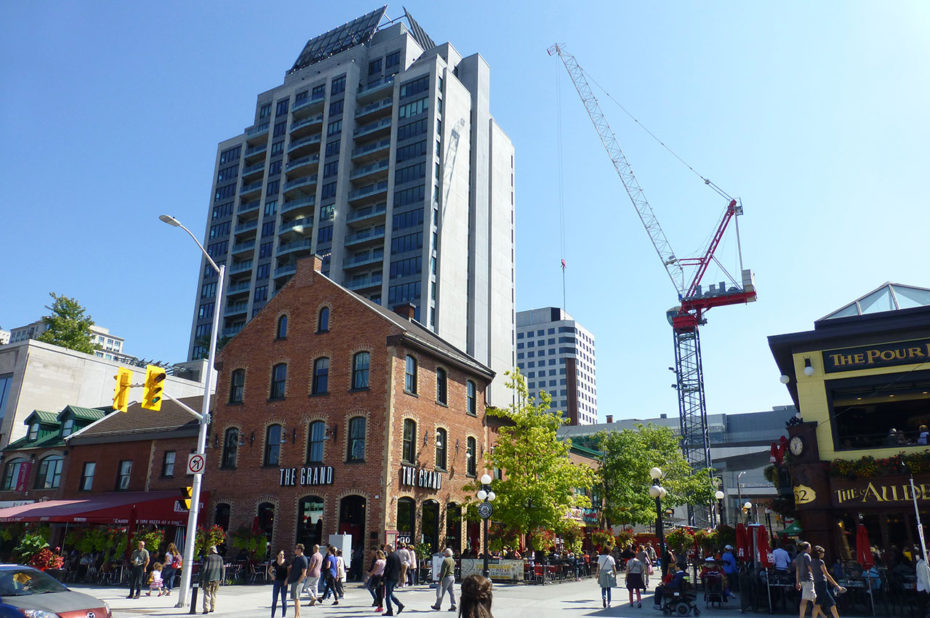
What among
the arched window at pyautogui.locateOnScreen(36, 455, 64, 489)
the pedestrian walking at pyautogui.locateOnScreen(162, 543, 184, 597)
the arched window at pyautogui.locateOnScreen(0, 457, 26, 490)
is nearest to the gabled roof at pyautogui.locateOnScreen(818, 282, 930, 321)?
the pedestrian walking at pyautogui.locateOnScreen(162, 543, 184, 597)

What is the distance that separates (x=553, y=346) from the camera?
7357 inches

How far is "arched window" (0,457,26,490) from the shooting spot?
4031 cm

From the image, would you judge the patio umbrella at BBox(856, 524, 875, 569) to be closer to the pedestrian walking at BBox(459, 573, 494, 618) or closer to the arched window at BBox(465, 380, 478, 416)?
the pedestrian walking at BBox(459, 573, 494, 618)

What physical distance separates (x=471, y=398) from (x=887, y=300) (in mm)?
19748

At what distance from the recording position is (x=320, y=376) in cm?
3156

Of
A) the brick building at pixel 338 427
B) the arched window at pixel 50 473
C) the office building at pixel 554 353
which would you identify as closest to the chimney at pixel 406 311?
the brick building at pixel 338 427

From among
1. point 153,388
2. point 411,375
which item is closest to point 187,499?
point 153,388

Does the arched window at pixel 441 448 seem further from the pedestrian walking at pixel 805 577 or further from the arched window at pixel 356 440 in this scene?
the pedestrian walking at pixel 805 577

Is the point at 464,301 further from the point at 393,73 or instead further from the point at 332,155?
the point at 393,73

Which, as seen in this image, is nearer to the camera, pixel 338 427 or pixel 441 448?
pixel 338 427

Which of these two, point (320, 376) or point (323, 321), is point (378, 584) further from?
point (323, 321)

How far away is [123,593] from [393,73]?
77.4 meters

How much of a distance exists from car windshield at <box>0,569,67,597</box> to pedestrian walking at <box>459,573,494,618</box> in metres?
10.3

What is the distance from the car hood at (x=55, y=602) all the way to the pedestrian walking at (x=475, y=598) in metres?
9.29
